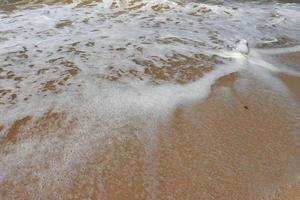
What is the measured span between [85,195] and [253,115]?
4.61ft

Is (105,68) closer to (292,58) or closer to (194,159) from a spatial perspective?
(194,159)

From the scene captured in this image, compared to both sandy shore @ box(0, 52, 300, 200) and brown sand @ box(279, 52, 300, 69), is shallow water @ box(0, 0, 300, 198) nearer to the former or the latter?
sandy shore @ box(0, 52, 300, 200)

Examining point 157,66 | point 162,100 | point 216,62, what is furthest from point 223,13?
point 162,100

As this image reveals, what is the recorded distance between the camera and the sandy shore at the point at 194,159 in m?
1.83

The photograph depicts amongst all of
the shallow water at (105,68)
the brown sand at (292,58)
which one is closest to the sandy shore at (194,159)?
the shallow water at (105,68)

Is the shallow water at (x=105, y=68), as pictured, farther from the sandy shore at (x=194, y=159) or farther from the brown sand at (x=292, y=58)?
the brown sand at (x=292, y=58)

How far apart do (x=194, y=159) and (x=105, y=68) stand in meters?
1.58

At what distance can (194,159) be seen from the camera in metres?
2.07

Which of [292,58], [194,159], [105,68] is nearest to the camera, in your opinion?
[194,159]

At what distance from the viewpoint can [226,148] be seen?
2.18 meters

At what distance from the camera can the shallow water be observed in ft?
7.36

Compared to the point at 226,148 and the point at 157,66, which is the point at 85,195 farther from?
the point at 157,66

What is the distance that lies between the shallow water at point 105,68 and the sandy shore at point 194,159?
Result: 1.6 inches

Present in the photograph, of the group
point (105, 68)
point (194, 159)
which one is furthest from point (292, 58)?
point (194, 159)
